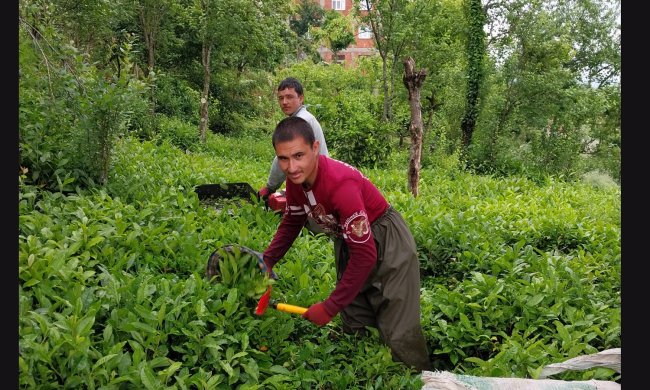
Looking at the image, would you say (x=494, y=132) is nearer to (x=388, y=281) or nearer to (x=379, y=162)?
(x=379, y=162)

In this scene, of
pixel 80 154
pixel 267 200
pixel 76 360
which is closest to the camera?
pixel 76 360

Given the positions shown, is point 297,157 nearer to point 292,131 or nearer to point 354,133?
point 292,131

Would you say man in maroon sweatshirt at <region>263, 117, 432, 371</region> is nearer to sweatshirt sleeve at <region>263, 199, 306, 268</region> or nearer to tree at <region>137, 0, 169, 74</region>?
sweatshirt sleeve at <region>263, 199, 306, 268</region>

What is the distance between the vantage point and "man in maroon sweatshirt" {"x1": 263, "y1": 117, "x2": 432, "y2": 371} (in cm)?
285

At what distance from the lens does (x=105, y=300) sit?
9.68ft

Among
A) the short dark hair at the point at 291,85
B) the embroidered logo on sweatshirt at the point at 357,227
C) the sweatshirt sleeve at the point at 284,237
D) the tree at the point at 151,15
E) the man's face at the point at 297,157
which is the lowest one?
the sweatshirt sleeve at the point at 284,237

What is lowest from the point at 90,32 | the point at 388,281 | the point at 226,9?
the point at 388,281

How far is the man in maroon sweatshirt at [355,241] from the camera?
2854mm

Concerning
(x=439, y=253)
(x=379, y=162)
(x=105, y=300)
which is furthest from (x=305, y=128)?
(x=379, y=162)

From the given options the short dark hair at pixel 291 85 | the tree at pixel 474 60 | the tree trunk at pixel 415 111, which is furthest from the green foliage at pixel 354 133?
the short dark hair at pixel 291 85

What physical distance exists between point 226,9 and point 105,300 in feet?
38.1

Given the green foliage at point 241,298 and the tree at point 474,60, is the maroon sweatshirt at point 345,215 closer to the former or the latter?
the green foliage at point 241,298

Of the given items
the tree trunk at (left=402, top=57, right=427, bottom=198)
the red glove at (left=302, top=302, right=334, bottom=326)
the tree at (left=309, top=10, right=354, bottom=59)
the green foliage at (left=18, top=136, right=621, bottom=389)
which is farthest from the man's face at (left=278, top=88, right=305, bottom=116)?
the tree at (left=309, top=10, right=354, bottom=59)

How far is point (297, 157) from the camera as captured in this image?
282 cm
